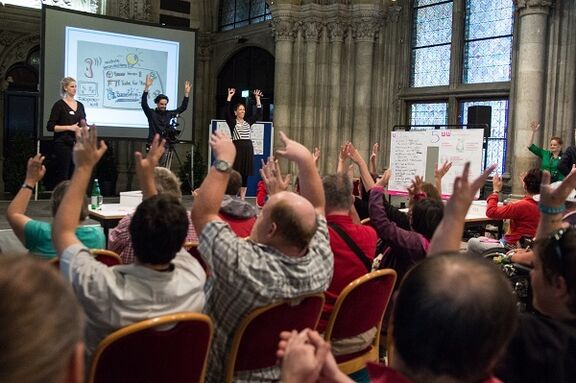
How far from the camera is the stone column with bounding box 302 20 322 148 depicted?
37.2 ft

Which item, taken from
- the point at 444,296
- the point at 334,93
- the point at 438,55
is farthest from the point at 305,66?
the point at 444,296

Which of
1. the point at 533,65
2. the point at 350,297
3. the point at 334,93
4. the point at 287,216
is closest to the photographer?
the point at 287,216

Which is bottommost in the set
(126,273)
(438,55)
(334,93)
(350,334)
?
(350,334)

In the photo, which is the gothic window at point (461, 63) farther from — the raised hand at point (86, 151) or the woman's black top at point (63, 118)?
the raised hand at point (86, 151)

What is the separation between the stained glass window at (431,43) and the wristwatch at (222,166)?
9.05 m

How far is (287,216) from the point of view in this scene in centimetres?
196

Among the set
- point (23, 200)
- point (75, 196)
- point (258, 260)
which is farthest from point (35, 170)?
point (258, 260)

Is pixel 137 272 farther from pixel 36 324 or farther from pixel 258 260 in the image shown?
pixel 36 324

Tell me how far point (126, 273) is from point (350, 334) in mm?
1059

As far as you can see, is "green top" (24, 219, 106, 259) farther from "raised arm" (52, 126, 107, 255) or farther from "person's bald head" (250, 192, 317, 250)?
"person's bald head" (250, 192, 317, 250)

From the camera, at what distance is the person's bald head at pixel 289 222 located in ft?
6.44

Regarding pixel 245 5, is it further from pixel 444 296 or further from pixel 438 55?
pixel 444 296

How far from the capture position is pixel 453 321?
1.06 meters

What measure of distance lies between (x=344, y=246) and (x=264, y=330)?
78 cm
